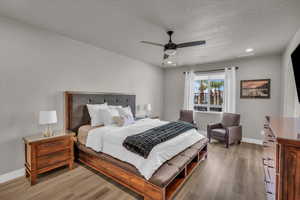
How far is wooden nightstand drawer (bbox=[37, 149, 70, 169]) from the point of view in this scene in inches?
90.6

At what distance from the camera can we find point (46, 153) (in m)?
2.36

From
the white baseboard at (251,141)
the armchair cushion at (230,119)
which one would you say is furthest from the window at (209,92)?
the white baseboard at (251,141)

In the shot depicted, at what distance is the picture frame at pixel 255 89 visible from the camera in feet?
13.6

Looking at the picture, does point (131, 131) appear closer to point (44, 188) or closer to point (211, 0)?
point (44, 188)

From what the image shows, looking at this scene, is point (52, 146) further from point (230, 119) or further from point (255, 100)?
point (255, 100)

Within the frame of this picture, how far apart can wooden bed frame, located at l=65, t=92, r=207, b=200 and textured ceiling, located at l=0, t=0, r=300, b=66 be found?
1.43 metres

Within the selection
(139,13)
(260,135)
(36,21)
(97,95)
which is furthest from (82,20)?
(260,135)

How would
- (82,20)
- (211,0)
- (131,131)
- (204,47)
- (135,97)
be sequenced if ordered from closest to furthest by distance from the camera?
(211,0), (82,20), (131,131), (204,47), (135,97)

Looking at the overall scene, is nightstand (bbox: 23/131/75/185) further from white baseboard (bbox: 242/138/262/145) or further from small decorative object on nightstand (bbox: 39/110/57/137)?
white baseboard (bbox: 242/138/262/145)

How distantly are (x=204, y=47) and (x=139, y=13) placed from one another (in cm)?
211

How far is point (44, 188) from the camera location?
2.15 m

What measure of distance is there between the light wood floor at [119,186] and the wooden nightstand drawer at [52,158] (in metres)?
0.25

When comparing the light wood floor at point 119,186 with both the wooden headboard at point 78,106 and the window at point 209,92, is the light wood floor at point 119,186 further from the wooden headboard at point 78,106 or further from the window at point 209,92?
the window at point 209,92

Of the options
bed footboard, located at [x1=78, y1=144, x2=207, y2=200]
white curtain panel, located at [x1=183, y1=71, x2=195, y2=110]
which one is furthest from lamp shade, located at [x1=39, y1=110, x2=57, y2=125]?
white curtain panel, located at [x1=183, y1=71, x2=195, y2=110]
